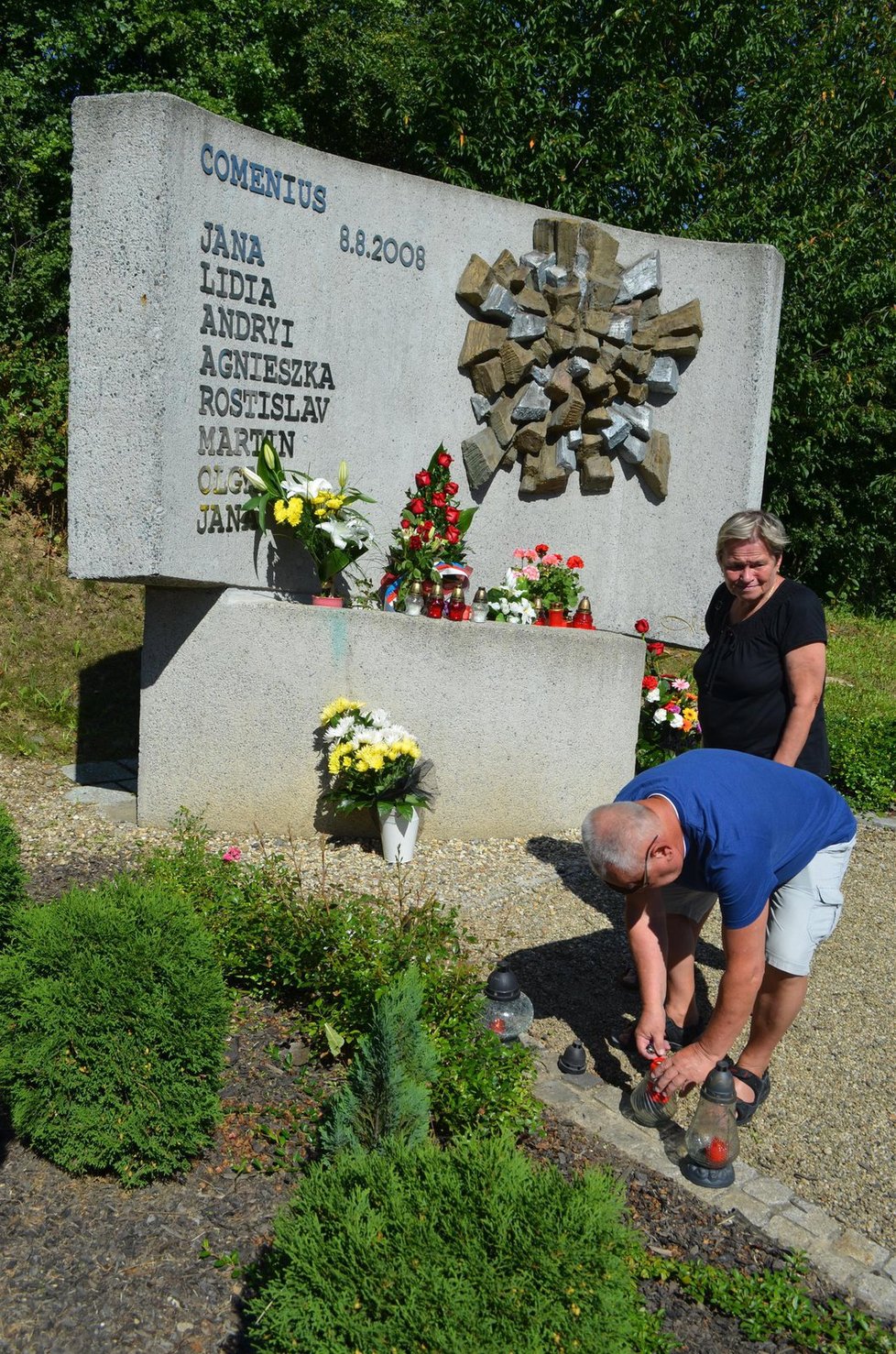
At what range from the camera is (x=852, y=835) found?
327cm

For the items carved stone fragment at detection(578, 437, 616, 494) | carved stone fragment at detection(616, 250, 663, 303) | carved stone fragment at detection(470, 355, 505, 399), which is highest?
carved stone fragment at detection(616, 250, 663, 303)

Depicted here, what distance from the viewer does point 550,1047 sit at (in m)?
3.71

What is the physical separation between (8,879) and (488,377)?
3.95 metres

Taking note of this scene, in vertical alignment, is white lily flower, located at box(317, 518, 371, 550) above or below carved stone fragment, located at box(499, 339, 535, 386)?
below

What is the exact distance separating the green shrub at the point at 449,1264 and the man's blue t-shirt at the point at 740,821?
0.93 metres

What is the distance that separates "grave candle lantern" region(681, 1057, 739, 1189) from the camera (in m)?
2.96

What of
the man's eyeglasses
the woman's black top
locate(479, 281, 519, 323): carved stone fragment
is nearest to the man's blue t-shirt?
the man's eyeglasses

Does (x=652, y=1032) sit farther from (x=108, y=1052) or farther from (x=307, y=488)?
(x=307, y=488)

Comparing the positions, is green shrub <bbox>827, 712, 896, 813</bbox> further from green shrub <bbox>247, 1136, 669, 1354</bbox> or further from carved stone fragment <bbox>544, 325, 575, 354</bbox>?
green shrub <bbox>247, 1136, 669, 1354</bbox>

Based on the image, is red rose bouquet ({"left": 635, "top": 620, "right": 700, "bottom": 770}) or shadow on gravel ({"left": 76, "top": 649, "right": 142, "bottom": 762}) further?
shadow on gravel ({"left": 76, "top": 649, "right": 142, "bottom": 762})

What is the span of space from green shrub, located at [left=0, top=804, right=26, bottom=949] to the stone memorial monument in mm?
1514

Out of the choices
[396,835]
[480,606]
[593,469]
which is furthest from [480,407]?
[396,835]

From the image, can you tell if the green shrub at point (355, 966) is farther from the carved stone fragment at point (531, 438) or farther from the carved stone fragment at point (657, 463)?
the carved stone fragment at point (657, 463)

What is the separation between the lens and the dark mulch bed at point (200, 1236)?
2434 millimetres
